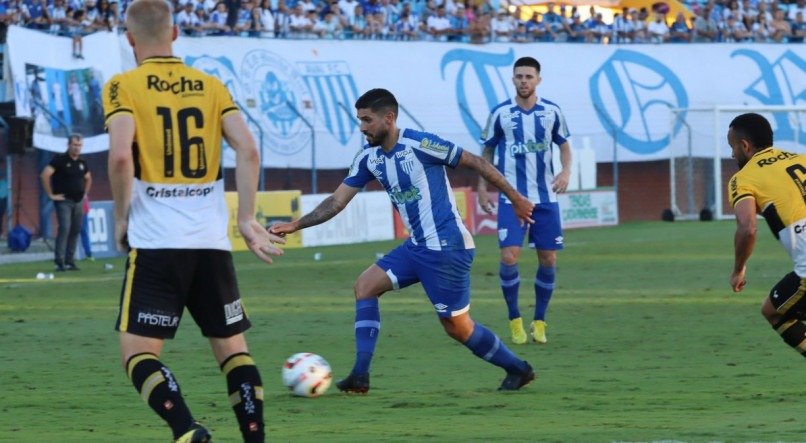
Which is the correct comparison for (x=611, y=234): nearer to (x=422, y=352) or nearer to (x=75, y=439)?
(x=422, y=352)

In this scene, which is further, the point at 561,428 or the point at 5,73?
the point at 5,73

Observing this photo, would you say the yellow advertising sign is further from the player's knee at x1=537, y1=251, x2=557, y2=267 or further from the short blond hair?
the short blond hair

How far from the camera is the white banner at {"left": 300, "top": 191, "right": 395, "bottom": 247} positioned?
100ft

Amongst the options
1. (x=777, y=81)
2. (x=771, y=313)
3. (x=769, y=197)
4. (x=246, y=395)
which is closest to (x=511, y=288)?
(x=771, y=313)

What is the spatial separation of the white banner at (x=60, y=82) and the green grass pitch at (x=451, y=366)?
20.2ft

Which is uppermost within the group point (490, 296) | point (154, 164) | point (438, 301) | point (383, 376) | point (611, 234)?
point (154, 164)

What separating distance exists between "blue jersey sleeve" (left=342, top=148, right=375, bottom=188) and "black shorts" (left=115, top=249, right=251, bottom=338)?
338cm

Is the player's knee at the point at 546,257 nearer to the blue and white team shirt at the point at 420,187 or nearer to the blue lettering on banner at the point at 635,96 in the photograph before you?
the blue and white team shirt at the point at 420,187

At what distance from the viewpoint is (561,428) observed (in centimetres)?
838

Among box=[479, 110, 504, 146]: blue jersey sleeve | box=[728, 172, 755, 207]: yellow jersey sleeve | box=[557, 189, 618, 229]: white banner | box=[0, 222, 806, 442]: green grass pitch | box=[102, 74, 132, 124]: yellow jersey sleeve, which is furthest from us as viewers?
box=[557, 189, 618, 229]: white banner

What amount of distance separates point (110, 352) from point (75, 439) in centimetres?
502

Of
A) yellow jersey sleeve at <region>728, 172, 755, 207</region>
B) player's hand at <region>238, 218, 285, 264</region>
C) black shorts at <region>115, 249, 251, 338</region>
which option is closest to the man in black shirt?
yellow jersey sleeve at <region>728, 172, 755, 207</region>

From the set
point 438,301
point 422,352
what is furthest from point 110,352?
point 438,301

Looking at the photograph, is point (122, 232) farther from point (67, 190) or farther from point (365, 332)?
point (67, 190)
